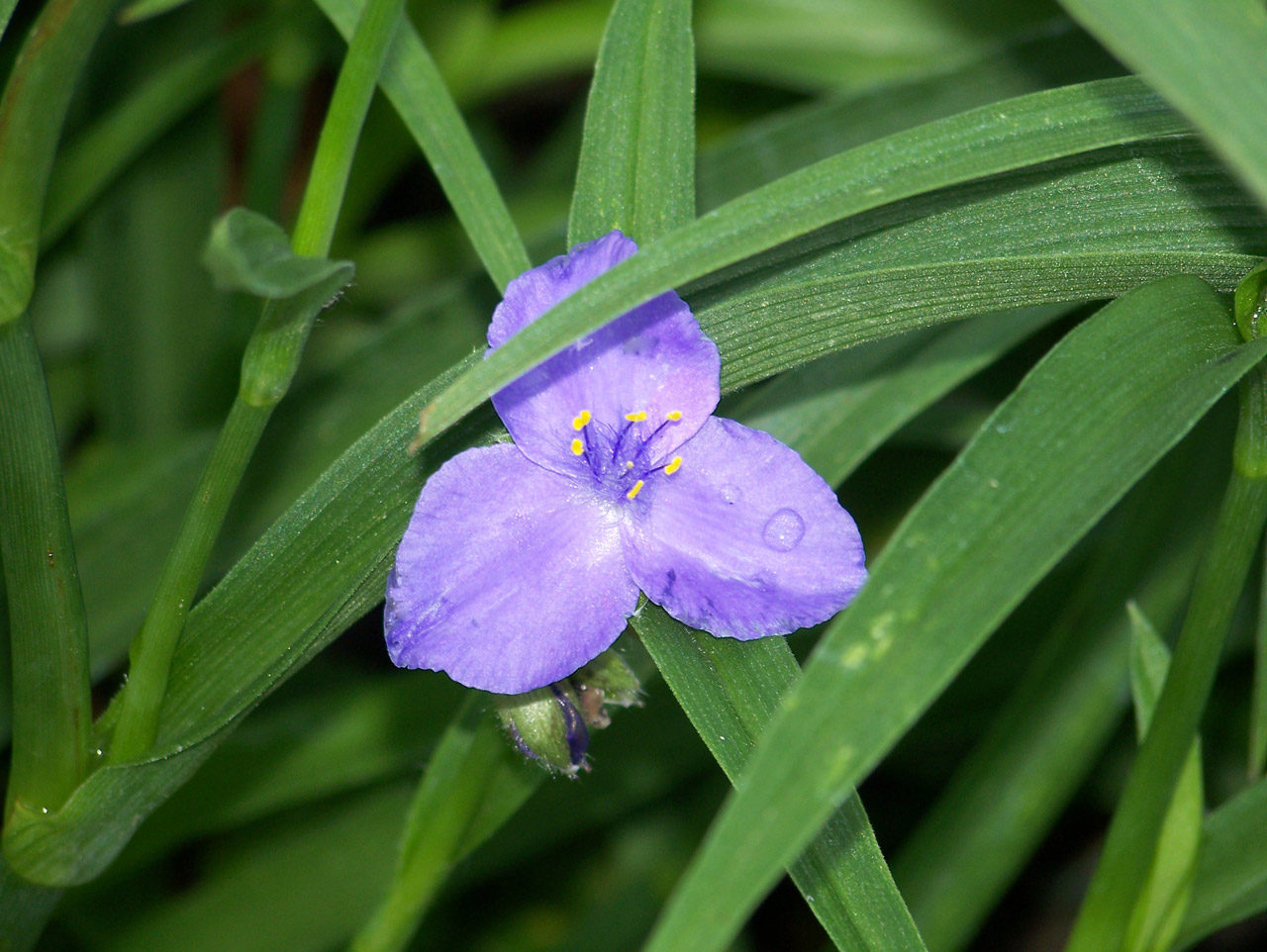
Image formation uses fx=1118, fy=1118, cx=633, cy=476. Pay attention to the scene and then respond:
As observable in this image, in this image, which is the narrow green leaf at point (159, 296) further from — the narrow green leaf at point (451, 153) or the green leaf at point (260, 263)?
the green leaf at point (260, 263)

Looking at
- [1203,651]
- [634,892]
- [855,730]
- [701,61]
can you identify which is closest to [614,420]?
[855,730]

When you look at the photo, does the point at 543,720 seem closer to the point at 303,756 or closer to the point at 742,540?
the point at 742,540

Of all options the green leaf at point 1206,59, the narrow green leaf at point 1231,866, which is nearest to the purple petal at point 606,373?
the green leaf at point 1206,59

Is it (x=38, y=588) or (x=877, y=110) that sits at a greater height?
(x=877, y=110)

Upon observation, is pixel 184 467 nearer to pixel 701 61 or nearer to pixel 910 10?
pixel 701 61

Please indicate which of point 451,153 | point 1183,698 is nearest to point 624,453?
point 451,153

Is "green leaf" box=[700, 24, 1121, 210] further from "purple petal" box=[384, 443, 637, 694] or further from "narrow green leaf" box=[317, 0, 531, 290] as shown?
"purple petal" box=[384, 443, 637, 694]

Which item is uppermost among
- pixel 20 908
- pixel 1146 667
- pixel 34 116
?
pixel 34 116
